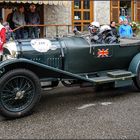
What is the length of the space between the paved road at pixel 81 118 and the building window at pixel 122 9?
892cm

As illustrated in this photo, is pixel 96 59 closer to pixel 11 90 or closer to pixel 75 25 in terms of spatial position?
pixel 11 90

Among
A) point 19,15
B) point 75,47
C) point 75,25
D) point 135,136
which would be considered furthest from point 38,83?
point 75,25

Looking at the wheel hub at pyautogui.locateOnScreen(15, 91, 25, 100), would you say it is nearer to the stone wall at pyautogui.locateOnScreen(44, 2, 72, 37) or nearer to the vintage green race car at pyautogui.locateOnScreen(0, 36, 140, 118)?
the vintage green race car at pyautogui.locateOnScreen(0, 36, 140, 118)

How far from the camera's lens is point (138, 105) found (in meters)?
6.60

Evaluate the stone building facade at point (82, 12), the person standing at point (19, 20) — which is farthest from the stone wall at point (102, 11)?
the person standing at point (19, 20)

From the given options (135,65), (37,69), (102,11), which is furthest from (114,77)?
(102,11)

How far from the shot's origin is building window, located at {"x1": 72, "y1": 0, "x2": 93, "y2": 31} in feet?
49.6

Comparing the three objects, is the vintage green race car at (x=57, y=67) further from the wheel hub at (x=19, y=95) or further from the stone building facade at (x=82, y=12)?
the stone building facade at (x=82, y=12)

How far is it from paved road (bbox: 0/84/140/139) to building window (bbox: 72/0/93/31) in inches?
313

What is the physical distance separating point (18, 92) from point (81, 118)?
111 cm

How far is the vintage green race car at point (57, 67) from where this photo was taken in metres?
5.88

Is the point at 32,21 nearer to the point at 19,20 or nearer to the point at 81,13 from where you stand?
the point at 19,20

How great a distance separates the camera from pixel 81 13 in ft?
50.3

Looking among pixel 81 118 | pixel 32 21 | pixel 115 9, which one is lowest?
pixel 81 118
